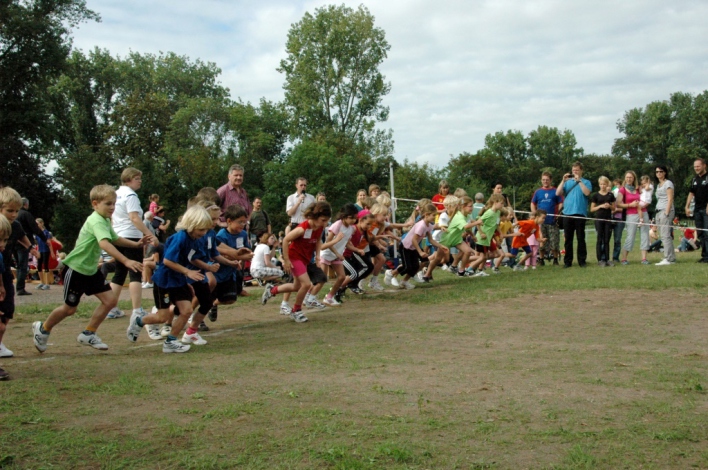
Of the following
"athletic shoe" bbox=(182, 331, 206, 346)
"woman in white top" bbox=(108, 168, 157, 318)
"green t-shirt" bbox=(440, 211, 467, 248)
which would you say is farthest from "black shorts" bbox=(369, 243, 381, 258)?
"athletic shoe" bbox=(182, 331, 206, 346)

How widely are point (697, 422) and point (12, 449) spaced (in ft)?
13.4

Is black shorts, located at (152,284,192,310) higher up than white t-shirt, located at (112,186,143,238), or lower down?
lower down

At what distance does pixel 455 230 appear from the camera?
1514 centimetres

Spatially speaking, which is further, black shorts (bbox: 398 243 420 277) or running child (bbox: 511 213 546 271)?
running child (bbox: 511 213 546 271)

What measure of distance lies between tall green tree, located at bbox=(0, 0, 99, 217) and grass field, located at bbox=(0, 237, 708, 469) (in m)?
30.1

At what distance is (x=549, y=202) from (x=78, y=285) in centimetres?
1283

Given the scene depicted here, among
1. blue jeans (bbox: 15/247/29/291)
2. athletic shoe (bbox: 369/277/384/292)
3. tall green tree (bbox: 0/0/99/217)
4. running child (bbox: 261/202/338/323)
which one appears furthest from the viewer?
tall green tree (bbox: 0/0/99/217)

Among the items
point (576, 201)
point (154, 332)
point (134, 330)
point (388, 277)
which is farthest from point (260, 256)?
point (576, 201)

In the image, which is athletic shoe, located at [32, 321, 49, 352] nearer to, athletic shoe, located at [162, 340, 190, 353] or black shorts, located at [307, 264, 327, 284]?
athletic shoe, located at [162, 340, 190, 353]

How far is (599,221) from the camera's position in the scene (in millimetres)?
16562

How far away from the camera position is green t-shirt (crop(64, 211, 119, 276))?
7367 millimetres

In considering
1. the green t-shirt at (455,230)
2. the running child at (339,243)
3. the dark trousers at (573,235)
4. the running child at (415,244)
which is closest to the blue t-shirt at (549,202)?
the dark trousers at (573,235)

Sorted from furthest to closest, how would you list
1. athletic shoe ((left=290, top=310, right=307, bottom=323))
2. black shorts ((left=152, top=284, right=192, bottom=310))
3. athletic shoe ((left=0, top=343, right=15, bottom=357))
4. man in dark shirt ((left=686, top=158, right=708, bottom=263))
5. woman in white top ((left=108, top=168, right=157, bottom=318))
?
man in dark shirt ((left=686, top=158, right=708, bottom=263)) → athletic shoe ((left=290, top=310, right=307, bottom=323)) → woman in white top ((left=108, top=168, right=157, bottom=318)) → black shorts ((left=152, top=284, right=192, bottom=310)) → athletic shoe ((left=0, top=343, right=15, bottom=357))

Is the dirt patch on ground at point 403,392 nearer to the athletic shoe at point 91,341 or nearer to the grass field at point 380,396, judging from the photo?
the grass field at point 380,396
